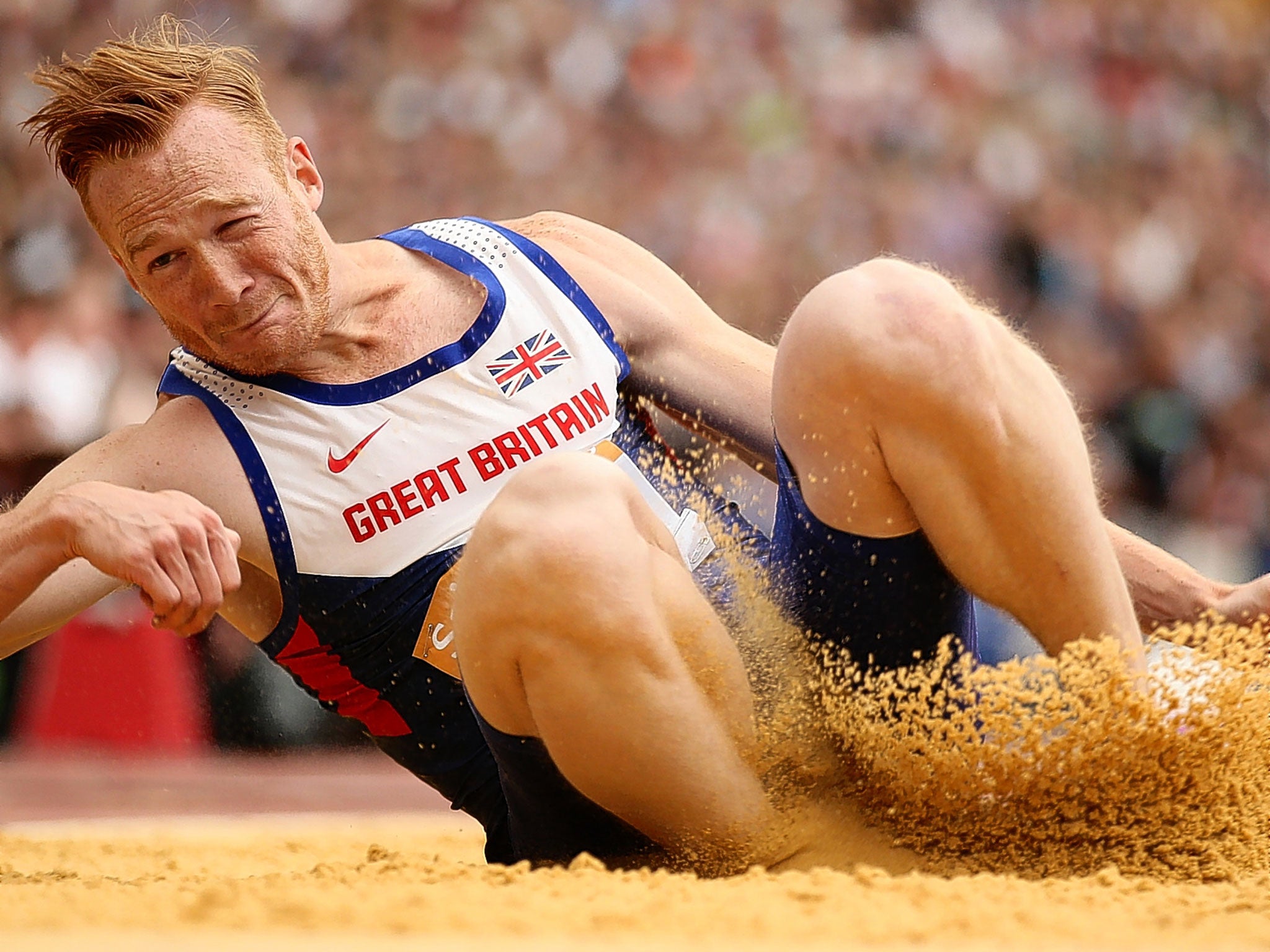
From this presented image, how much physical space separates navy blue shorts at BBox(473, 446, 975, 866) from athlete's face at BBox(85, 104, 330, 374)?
2.55ft

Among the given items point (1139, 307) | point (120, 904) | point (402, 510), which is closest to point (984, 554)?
point (402, 510)

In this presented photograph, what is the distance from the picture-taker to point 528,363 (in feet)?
8.16

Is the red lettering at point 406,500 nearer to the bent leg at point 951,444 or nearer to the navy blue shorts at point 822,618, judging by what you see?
the navy blue shorts at point 822,618

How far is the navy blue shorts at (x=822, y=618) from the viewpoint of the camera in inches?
76.6

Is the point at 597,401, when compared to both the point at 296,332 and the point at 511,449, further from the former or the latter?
the point at 296,332

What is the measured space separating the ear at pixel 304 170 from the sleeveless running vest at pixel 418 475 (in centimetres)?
26

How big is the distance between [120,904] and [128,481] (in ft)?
2.93

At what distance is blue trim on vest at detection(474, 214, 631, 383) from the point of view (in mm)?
2584

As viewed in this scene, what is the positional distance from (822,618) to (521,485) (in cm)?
50

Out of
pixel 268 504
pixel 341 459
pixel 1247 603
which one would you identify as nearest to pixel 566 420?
pixel 341 459

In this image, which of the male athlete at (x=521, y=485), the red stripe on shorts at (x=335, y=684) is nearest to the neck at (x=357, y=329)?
the male athlete at (x=521, y=485)

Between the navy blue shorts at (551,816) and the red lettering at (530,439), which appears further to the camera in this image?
the red lettering at (530,439)

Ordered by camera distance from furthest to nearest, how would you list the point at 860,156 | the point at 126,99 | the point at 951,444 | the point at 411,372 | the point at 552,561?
the point at 860,156
the point at 411,372
the point at 126,99
the point at 951,444
the point at 552,561

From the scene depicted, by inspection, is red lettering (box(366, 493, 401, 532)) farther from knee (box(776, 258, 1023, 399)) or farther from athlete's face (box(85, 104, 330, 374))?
knee (box(776, 258, 1023, 399))
